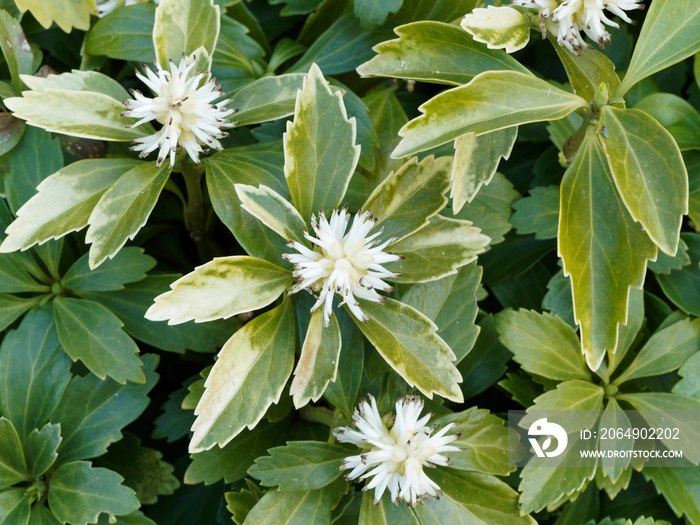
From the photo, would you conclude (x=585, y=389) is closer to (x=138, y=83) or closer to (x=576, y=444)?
(x=576, y=444)

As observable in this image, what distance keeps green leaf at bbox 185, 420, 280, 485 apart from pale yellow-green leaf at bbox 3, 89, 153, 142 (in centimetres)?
50

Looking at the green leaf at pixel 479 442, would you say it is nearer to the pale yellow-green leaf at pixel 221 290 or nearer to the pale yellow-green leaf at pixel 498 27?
the pale yellow-green leaf at pixel 221 290

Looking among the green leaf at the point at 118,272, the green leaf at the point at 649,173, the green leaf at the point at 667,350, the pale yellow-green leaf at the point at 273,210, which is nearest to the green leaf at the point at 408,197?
the pale yellow-green leaf at the point at 273,210

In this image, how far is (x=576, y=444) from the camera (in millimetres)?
1025

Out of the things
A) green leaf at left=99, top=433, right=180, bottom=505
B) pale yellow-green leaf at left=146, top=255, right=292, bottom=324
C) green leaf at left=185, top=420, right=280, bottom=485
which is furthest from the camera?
green leaf at left=99, top=433, right=180, bottom=505

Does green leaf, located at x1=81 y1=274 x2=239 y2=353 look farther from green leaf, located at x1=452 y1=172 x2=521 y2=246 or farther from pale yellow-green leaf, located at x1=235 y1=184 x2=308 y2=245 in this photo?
green leaf, located at x1=452 y1=172 x2=521 y2=246

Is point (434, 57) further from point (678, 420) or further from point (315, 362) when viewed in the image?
point (678, 420)

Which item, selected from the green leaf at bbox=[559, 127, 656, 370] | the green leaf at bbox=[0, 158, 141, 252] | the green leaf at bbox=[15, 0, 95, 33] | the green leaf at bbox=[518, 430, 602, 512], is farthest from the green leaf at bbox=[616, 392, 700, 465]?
the green leaf at bbox=[15, 0, 95, 33]

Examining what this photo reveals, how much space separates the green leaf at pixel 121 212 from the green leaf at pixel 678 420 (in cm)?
85

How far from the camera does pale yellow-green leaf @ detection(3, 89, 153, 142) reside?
2.85 feet

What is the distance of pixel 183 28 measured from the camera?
37.4 inches

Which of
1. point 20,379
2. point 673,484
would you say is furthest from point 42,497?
point 673,484

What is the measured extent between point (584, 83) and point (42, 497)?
3.47 ft

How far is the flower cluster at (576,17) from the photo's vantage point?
2.91ft
